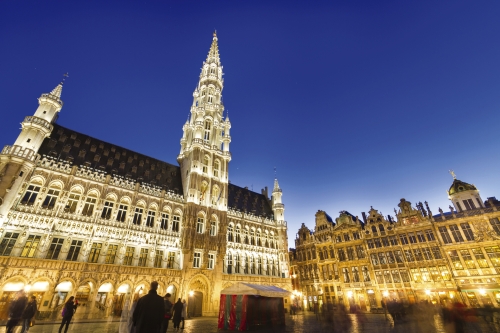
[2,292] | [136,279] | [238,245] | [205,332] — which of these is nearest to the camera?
[205,332]

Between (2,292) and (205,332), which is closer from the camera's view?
(205,332)

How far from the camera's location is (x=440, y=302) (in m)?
34.2

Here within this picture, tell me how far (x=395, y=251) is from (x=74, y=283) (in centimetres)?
4584

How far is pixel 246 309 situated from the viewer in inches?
575

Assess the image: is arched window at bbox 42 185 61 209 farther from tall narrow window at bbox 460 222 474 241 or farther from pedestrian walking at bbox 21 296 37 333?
tall narrow window at bbox 460 222 474 241

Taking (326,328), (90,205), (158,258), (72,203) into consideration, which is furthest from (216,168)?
(326,328)

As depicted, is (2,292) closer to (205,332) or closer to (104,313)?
(104,313)

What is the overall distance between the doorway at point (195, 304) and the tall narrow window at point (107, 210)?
1414cm

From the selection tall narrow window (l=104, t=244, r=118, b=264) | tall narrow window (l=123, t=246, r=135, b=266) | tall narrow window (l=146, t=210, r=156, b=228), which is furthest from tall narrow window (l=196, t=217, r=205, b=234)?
tall narrow window (l=104, t=244, r=118, b=264)

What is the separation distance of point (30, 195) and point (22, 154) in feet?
14.0

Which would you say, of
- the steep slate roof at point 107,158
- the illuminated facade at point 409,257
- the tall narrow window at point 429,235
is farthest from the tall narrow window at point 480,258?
the steep slate roof at point 107,158

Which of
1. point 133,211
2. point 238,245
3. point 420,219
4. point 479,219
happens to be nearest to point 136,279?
point 133,211

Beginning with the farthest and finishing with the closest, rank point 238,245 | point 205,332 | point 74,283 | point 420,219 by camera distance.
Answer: point 420,219 → point 238,245 → point 74,283 → point 205,332

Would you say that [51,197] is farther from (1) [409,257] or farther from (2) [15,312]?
(1) [409,257]
